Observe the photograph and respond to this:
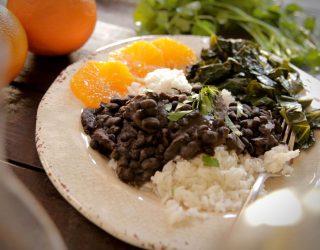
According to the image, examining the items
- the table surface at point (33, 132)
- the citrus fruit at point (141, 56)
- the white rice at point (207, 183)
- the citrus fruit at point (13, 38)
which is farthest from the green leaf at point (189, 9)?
the white rice at point (207, 183)

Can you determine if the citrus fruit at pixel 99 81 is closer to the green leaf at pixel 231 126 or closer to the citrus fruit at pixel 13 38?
the citrus fruit at pixel 13 38

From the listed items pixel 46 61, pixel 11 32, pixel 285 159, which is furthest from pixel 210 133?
pixel 46 61

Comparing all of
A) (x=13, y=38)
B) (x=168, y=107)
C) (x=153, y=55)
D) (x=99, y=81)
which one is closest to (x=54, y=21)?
(x=13, y=38)

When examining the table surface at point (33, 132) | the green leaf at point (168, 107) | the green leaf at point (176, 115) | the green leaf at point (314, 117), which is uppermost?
the green leaf at point (176, 115)

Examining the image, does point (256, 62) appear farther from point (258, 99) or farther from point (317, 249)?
point (317, 249)

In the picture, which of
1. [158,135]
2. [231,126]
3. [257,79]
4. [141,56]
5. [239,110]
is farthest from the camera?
[141,56]

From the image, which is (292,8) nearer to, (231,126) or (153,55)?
(153,55)
